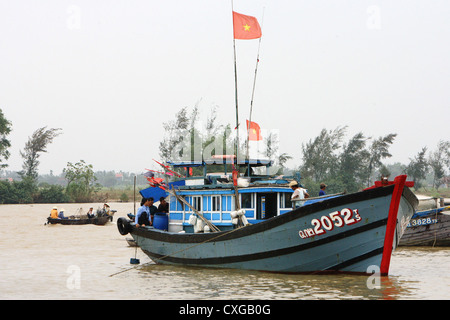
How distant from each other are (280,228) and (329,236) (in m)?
1.14

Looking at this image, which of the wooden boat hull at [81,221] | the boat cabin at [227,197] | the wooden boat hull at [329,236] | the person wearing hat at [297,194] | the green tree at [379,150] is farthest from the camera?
the green tree at [379,150]

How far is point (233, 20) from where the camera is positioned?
17.4 metres

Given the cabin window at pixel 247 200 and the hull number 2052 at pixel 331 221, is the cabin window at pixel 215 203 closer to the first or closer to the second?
the cabin window at pixel 247 200

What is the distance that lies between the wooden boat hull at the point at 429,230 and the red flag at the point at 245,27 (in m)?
10.0

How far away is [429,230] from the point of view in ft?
74.3

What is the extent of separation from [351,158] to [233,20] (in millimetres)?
50936

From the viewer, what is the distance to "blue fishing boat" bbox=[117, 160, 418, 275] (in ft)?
43.0

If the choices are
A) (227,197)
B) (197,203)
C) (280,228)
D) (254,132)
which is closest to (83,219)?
(197,203)

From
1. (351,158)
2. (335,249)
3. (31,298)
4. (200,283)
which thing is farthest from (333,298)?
(351,158)

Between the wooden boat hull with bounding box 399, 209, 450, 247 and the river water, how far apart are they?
6.31ft

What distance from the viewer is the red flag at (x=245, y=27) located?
57.4 ft

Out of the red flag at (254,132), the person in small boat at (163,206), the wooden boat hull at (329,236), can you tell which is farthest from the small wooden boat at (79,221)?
the wooden boat hull at (329,236)

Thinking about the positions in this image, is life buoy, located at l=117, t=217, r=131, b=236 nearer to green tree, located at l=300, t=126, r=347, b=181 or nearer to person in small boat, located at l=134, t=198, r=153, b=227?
person in small boat, located at l=134, t=198, r=153, b=227
